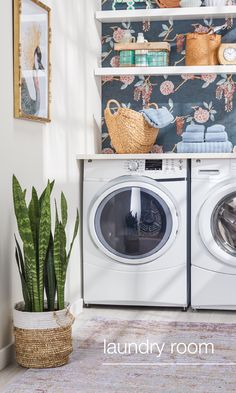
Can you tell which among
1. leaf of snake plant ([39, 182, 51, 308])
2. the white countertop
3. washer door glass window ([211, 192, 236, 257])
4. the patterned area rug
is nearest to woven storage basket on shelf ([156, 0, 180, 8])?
the white countertop

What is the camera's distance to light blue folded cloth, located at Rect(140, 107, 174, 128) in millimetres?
4648

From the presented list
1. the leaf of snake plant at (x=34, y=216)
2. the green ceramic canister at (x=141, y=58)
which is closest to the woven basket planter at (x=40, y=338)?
the leaf of snake plant at (x=34, y=216)

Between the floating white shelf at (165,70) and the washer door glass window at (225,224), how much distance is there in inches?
39.7

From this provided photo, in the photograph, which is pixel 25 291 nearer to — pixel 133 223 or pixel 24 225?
pixel 24 225

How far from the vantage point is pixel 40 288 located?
10.6 ft

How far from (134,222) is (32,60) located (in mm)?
1312

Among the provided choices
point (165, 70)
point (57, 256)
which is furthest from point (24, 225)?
point (165, 70)

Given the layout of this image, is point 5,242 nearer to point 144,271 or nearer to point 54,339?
point 54,339

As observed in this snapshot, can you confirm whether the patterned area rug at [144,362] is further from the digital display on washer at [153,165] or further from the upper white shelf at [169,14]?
the upper white shelf at [169,14]

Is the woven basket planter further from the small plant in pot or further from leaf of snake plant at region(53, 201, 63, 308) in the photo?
leaf of snake plant at region(53, 201, 63, 308)

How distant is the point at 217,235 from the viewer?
4.43 metres

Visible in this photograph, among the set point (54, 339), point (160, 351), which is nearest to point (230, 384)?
point (160, 351)

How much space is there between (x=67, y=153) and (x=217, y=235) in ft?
3.47

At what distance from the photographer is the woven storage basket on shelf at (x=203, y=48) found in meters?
4.95
